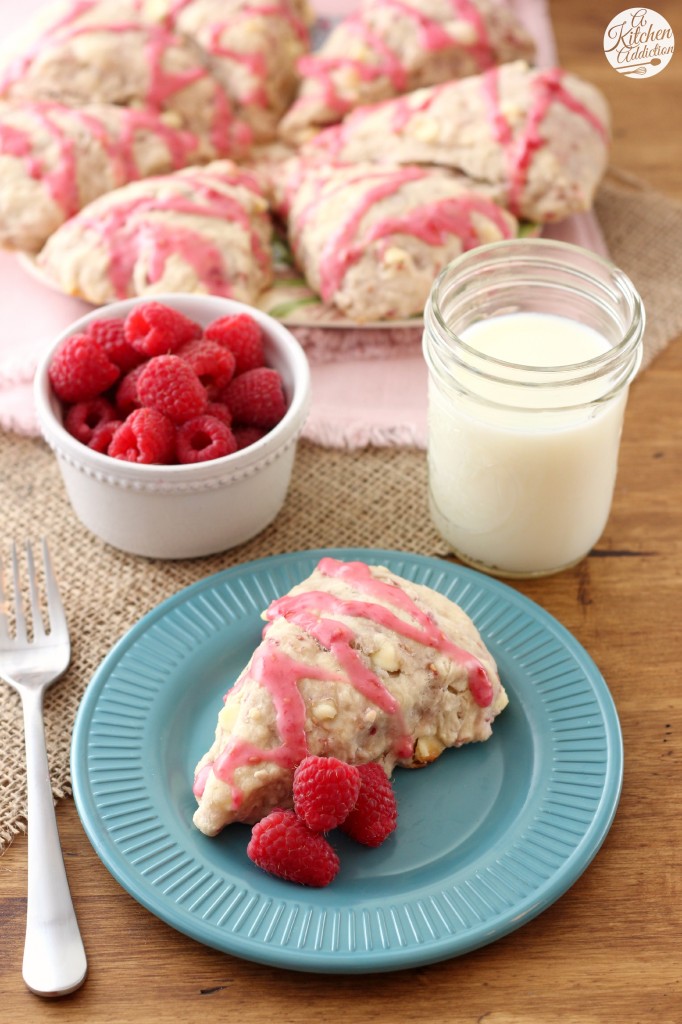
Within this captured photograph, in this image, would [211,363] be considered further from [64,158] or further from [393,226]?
[64,158]

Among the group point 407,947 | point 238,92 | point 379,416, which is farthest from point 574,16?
point 407,947

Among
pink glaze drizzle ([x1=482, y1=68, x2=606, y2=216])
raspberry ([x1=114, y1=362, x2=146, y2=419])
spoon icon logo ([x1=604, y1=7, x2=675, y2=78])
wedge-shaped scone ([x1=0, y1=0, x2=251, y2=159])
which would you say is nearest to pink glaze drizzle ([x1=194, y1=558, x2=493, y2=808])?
raspberry ([x1=114, y1=362, x2=146, y2=419])

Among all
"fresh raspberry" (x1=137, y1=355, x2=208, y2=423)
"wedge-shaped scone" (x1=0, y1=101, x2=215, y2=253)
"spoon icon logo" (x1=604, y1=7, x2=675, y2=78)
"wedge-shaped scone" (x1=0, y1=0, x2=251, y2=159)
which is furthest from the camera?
"wedge-shaped scone" (x1=0, y1=0, x2=251, y2=159)

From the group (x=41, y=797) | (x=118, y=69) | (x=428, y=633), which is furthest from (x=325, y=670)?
(x=118, y=69)

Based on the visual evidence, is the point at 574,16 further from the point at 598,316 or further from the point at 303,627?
the point at 303,627

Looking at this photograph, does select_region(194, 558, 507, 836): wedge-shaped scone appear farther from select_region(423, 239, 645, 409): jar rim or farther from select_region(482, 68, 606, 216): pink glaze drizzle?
select_region(482, 68, 606, 216): pink glaze drizzle

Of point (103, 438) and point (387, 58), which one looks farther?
point (387, 58)

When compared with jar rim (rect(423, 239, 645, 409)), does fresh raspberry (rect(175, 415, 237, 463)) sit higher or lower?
lower
